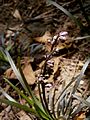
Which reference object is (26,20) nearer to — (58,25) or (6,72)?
(58,25)

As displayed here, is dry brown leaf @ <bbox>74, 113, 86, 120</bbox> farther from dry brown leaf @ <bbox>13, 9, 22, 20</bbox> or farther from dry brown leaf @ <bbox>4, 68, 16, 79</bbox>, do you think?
dry brown leaf @ <bbox>13, 9, 22, 20</bbox>

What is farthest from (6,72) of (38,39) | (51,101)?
(51,101)

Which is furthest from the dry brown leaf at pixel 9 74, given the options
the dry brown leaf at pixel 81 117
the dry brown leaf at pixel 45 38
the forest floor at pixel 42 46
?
the dry brown leaf at pixel 81 117

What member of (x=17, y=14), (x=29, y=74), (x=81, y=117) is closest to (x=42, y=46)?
(x=29, y=74)

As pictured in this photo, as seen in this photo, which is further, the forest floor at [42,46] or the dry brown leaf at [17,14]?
the dry brown leaf at [17,14]

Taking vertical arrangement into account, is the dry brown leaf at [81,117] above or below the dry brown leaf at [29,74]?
below

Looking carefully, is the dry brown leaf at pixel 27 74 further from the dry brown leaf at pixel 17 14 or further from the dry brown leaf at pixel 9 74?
the dry brown leaf at pixel 17 14

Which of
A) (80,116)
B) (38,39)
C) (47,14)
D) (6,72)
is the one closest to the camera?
(80,116)

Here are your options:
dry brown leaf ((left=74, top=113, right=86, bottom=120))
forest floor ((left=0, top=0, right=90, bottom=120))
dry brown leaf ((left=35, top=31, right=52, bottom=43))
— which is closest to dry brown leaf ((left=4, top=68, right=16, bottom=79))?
forest floor ((left=0, top=0, right=90, bottom=120))
